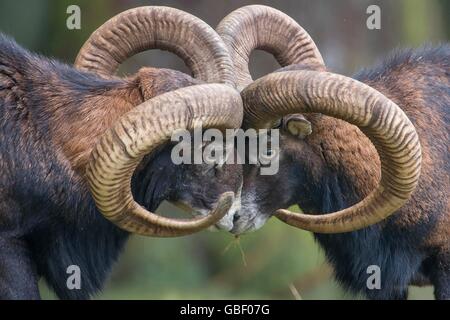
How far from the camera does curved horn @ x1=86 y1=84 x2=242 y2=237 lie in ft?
26.9

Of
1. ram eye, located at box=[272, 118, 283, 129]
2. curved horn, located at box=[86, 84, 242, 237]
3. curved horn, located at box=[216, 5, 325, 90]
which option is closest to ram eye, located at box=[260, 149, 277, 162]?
ram eye, located at box=[272, 118, 283, 129]

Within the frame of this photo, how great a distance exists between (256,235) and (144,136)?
282 inches

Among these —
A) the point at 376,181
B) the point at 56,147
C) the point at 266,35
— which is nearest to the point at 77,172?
the point at 56,147

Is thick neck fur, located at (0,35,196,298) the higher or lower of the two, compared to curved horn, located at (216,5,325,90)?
lower

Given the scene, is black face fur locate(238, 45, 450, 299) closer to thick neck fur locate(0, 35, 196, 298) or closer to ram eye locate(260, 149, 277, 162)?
ram eye locate(260, 149, 277, 162)

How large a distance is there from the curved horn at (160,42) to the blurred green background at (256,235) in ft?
15.1

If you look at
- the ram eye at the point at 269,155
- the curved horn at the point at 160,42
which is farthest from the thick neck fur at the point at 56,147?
the ram eye at the point at 269,155

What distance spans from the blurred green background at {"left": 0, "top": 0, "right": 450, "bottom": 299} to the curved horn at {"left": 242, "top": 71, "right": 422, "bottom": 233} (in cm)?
560

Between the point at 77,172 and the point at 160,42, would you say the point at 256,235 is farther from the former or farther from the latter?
the point at 77,172

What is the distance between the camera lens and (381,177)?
885cm

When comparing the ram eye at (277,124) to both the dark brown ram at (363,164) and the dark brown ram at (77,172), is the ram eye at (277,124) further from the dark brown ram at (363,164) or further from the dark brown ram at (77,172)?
the dark brown ram at (77,172)
